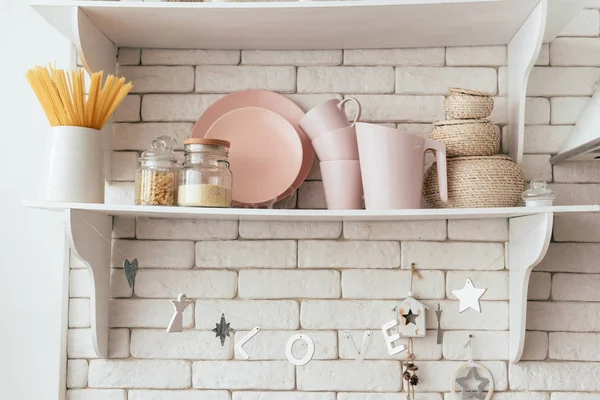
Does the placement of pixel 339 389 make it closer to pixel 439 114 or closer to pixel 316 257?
pixel 316 257

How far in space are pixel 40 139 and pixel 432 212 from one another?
3.10 ft

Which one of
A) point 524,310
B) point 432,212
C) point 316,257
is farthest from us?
point 316,257

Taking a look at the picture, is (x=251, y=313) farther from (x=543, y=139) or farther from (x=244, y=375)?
(x=543, y=139)

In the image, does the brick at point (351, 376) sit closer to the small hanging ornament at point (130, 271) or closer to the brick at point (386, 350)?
the brick at point (386, 350)

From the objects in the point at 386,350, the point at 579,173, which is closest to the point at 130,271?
the point at 386,350

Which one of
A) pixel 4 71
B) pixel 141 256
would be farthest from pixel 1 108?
pixel 141 256

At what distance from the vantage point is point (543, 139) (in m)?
1.53

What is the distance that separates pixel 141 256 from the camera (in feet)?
4.99

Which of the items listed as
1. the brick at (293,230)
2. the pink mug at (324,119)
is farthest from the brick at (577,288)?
the pink mug at (324,119)

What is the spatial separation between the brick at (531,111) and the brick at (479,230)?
0.79 ft

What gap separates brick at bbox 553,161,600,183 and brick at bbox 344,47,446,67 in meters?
0.38

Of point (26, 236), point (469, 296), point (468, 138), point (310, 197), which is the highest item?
point (468, 138)

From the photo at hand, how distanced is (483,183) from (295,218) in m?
0.41

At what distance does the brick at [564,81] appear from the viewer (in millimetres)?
1529
